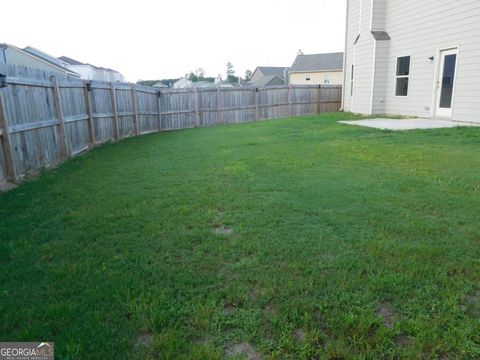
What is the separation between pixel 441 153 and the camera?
650 cm

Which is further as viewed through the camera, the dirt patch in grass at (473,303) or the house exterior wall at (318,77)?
the house exterior wall at (318,77)

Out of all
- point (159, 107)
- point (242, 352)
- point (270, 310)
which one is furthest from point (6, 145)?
point (159, 107)

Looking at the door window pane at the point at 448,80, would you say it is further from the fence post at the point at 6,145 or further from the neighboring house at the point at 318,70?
the neighboring house at the point at 318,70

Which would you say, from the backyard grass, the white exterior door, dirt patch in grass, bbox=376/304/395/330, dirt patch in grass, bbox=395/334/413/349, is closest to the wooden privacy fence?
the backyard grass

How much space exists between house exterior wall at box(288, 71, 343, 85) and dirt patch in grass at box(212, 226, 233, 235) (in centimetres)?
3800

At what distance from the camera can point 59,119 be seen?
726cm

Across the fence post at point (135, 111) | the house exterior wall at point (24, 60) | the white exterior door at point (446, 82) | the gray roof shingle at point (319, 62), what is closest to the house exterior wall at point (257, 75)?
the gray roof shingle at point (319, 62)

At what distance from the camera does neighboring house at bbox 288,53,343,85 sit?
39125 millimetres

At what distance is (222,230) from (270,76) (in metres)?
51.6

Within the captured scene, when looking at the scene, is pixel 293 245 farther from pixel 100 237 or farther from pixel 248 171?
pixel 248 171

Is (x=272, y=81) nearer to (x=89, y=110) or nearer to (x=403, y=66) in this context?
(x=403, y=66)

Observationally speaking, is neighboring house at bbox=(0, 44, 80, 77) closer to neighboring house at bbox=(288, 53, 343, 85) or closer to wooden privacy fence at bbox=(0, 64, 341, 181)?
wooden privacy fence at bbox=(0, 64, 341, 181)

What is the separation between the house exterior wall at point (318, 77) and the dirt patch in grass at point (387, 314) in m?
39.1

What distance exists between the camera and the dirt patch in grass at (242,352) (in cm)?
184
